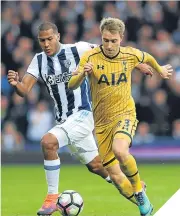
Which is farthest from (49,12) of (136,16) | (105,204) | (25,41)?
(105,204)

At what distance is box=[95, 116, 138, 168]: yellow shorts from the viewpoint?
9188 millimetres

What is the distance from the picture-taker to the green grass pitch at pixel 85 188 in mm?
10383

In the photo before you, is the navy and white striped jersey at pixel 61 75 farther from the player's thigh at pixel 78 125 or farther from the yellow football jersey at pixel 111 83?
the yellow football jersey at pixel 111 83

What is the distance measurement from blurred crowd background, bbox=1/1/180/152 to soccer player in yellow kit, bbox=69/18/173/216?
7.29 m

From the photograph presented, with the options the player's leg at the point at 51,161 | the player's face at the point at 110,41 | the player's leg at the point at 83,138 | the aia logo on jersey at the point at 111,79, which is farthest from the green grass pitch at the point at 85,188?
the player's face at the point at 110,41

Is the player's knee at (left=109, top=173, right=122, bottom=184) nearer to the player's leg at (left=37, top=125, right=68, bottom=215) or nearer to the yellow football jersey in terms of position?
the yellow football jersey

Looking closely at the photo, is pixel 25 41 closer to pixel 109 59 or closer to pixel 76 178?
pixel 76 178

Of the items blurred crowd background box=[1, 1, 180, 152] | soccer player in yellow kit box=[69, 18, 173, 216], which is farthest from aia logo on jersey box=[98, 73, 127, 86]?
blurred crowd background box=[1, 1, 180, 152]

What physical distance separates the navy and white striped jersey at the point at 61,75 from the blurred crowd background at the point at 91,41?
6.56 meters

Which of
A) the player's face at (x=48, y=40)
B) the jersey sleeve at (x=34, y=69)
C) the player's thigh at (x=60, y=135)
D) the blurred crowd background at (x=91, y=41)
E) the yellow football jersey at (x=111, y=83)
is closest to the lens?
the yellow football jersey at (x=111, y=83)

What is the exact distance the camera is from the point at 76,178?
1441cm

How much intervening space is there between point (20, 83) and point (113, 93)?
1.33m

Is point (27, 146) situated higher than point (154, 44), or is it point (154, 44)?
point (154, 44)

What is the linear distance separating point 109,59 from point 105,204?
7.54ft
